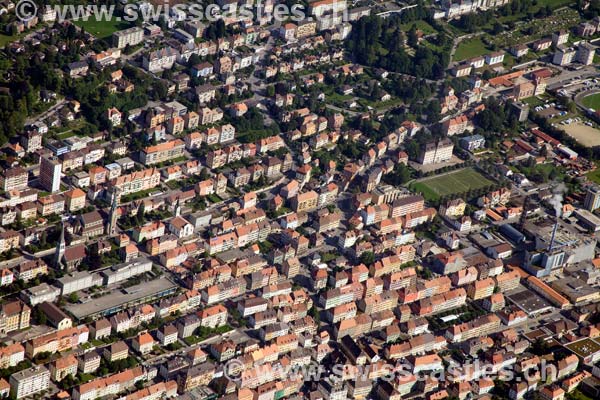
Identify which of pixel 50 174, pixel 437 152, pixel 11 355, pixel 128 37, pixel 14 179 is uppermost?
pixel 128 37

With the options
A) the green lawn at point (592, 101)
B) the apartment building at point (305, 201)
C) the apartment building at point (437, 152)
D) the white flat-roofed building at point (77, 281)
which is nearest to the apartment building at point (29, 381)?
the white flat-roofed building at point (77, 281)

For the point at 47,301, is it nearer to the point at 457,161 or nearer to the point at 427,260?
the point at 427,260

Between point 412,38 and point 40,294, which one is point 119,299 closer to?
point 40,294

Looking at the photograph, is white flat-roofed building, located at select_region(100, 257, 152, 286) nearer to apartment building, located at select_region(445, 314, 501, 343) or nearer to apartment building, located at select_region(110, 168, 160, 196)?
apartment building, located at select_region(110, 168, 160, 196)

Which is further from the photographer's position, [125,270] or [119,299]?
[125,270]

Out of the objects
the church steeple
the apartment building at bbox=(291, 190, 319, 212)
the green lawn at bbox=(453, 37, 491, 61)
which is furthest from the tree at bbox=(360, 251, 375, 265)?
the green lawn at bbox=(453, 37, 491, 61)

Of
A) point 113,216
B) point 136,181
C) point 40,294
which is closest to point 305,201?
point 136,181

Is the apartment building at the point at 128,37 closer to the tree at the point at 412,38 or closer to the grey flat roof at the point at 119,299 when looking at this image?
the tree at the point at 412,38
